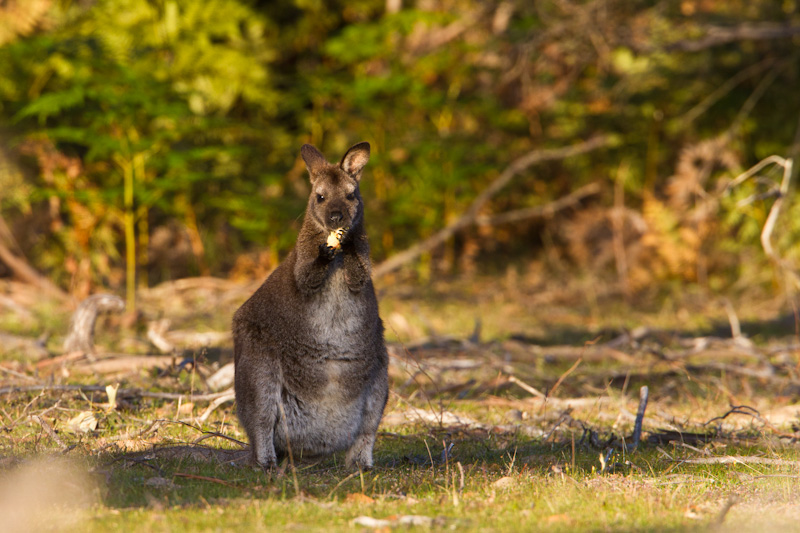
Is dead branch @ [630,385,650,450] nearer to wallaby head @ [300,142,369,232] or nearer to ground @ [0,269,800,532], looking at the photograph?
ground @ [0,269,800,532]

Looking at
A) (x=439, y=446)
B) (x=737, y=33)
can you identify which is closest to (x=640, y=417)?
(x=439, y=446)

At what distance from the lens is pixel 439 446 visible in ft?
18.8

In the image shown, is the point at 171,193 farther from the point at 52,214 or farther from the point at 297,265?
the point at 297,265

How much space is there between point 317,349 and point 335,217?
77 cm

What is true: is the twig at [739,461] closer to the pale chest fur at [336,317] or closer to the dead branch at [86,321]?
the pale chest fur at [336,317]

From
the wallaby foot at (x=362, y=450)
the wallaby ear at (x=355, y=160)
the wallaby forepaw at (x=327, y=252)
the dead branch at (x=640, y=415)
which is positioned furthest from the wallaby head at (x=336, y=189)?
the dead branch at (x=640, y=415)

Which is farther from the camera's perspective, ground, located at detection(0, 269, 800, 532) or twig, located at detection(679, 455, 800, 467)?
twig, located at detection(679, 455, 800, 467)

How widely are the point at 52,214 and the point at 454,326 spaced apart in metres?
6.45

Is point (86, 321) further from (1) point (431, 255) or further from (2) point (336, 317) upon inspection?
(1) point (431, 255)

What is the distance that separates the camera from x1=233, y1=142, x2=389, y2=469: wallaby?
481 centimetres

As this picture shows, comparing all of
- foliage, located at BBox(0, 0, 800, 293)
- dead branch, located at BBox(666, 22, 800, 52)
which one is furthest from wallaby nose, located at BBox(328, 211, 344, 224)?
dead branch, located at BBox(666, 22, 800, 52)

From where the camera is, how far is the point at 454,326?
11797 mm

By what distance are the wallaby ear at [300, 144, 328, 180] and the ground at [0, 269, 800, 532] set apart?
1.77 m

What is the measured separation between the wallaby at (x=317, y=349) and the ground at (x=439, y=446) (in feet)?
0.77
